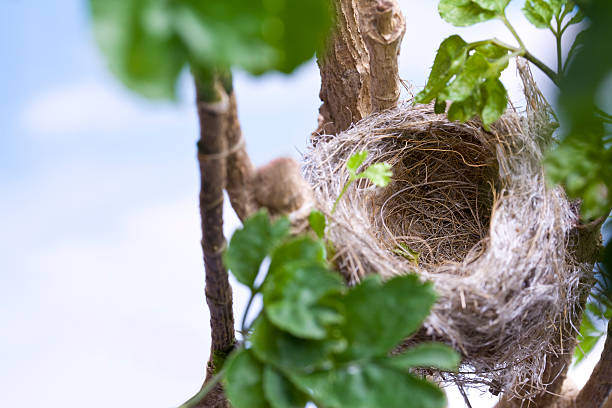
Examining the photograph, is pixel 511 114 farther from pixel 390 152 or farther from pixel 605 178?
pixel 605 178

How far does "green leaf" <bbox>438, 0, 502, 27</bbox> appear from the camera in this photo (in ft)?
3.17

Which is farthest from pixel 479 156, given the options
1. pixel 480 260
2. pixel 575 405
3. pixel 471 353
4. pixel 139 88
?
pixel 139 88

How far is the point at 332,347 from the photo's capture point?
2.19ft

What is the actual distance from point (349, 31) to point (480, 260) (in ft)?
1.81

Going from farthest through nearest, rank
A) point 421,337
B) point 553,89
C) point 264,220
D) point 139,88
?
point 553,89
point 421,337
point 264,220
point 139,88

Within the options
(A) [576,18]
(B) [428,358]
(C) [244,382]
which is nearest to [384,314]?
(B) [428,358]

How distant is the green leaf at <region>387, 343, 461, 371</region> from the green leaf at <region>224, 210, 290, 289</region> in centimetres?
20

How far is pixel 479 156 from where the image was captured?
125 cm

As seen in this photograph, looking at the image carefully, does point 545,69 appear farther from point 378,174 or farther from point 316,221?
point 316,221

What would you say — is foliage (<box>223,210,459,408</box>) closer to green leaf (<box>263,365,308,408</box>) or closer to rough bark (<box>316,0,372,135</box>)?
green leaf (<box>263,365,308,408</box>)

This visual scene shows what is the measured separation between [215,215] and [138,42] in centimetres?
36

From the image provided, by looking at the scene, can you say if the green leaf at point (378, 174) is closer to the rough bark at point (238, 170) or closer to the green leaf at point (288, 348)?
the rough bark at point (238, 170)

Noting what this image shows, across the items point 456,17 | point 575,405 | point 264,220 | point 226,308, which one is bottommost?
point 575,405

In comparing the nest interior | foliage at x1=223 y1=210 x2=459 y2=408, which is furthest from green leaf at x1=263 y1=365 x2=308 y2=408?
the nest interior
